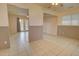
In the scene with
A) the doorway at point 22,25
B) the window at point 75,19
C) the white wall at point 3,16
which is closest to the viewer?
the white wall at point 3,16

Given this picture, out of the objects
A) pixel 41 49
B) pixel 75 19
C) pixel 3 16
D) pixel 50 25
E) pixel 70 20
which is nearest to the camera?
pixel 3 16

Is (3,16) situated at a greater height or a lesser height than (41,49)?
greater

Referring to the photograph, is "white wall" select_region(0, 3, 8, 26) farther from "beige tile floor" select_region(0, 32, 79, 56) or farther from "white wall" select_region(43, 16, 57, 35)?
"white wall" select_region(43, 16, 57, 35)

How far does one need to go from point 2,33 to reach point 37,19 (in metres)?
2.03

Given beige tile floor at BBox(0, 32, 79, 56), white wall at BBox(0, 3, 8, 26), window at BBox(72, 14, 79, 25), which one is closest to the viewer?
beige tile floor at BBox(0, 32, 79, 56)

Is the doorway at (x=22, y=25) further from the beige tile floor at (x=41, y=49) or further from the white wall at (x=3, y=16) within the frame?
the white wall at (x=3, y=16)

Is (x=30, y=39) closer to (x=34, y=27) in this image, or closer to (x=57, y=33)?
(x=34, y=27)

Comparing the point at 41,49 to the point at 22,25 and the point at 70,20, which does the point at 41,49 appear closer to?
the point at 22,25

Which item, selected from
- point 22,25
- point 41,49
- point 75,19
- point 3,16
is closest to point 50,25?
point 75,19

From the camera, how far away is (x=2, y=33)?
3746 mm

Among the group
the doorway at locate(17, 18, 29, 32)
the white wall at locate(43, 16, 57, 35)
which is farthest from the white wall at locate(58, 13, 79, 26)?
the doorway at locate(17, 18, 29, 32)

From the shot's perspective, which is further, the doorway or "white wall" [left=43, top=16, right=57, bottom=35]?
"white wall" [left=43, top=16, right=57, bottom=35]

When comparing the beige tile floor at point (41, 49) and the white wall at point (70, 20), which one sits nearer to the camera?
the beige tile floor at point (41, 49)

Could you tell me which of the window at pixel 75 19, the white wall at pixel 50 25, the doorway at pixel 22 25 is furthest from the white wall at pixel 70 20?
the doorway at pixel 22 25
